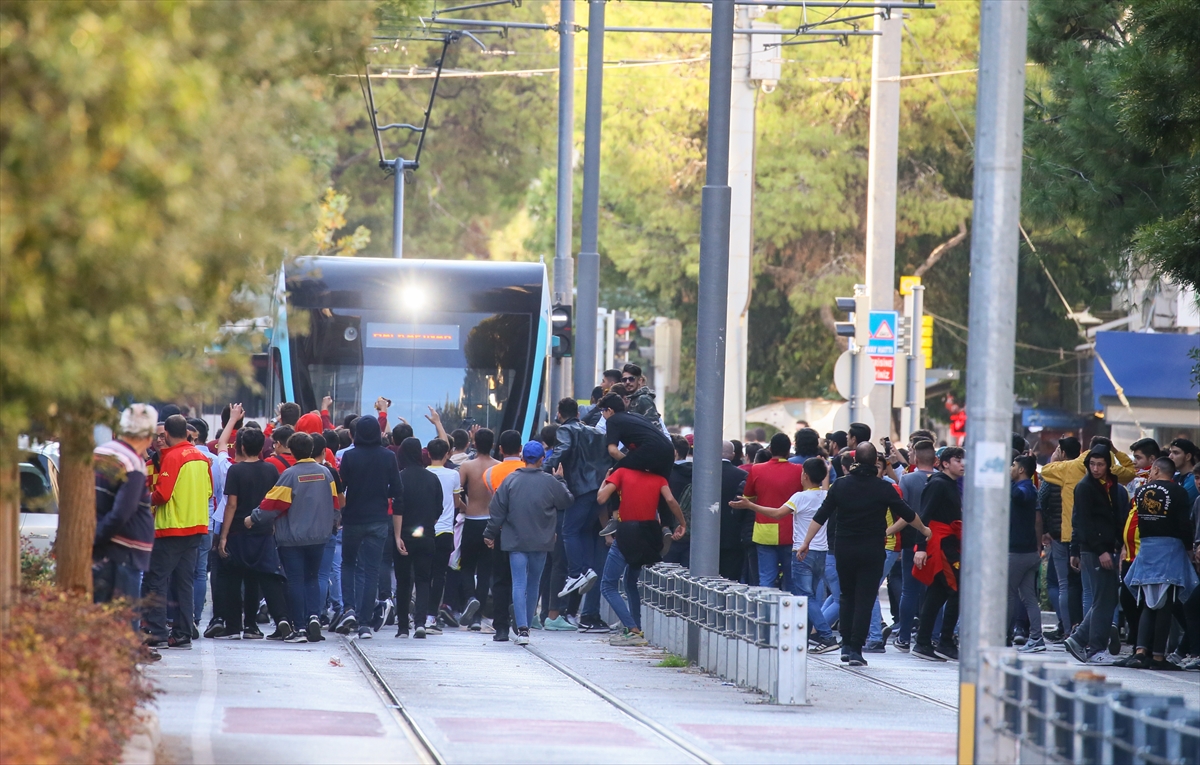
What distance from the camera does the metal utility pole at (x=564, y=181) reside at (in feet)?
77.1

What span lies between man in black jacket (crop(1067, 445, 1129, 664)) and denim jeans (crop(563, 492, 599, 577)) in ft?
12.9

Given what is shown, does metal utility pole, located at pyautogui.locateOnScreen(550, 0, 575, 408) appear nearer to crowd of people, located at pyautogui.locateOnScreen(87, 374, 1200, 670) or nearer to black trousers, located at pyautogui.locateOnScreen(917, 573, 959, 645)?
crowd of people, located at pyautogui.locateOnScreen(87, 374, 1200, 670)

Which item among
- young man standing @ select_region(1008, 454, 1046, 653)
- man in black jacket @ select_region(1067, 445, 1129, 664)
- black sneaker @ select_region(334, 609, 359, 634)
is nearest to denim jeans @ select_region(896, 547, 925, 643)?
young man standing @ select_region(1008, 454, 1046, 653)

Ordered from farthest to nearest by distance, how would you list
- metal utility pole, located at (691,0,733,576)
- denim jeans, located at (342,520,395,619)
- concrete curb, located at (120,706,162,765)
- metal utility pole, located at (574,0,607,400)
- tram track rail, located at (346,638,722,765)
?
metal utility pole, located at (574,0,607,400) < denim jeans, located at (342,520,395,619) < metal utility pole, located at (691,0,733,576) < tram track rail, located at (346,638,722,765) < concrete curb, located at (120,706,162,765)

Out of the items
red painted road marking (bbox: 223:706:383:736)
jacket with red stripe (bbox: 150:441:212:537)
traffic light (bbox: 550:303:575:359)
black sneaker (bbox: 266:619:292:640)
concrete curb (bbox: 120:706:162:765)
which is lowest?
black sneaker (bbox: 266:619:292:640)

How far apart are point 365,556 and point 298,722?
487cm

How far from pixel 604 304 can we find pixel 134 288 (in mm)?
38652

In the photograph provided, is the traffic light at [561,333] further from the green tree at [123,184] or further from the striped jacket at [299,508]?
the green tree at [123,184]

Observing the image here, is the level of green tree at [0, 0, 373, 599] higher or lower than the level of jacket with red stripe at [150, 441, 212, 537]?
higher

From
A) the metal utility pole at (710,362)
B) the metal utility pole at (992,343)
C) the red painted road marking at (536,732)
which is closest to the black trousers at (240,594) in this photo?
the metal utility pole at (710,362)

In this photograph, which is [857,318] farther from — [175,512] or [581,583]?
[175,512]

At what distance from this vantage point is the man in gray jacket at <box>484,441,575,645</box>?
14758 millimetres

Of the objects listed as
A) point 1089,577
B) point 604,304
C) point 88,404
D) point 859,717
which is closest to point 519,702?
point 859,717

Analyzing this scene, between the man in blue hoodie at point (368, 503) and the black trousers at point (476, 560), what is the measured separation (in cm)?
102
